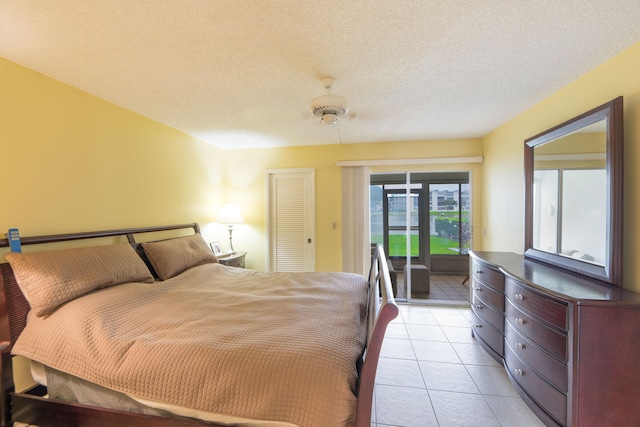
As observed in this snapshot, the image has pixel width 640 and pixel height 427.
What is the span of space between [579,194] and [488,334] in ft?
4.64

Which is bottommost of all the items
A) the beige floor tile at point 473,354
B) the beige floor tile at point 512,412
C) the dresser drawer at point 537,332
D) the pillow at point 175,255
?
the beige floor tile at point 512,412

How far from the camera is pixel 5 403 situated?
5.06 ft

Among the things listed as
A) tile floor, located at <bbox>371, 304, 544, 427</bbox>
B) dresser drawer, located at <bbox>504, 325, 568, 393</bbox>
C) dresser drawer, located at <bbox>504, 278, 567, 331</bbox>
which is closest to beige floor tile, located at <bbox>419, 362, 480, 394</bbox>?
tile floor, located at <bbox>371, 304, 544, 427</bbox>

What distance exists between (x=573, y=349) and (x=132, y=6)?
290cm

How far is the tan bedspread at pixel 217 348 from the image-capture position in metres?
1.10

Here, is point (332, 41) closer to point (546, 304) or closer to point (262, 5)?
point (262, 5)

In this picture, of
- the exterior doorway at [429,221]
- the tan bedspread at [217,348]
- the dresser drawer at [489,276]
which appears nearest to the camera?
the tan bedspread at [217,348]

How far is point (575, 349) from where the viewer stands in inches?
54.8

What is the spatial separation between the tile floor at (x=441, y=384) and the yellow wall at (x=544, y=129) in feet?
3.70

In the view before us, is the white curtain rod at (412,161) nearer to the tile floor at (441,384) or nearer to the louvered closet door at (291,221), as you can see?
the louvered closet door at (291,221)

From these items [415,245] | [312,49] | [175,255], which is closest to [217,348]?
[175,255]

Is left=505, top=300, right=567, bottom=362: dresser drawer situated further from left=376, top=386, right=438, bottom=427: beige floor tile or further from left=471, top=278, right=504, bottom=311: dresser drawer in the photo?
left=376, top=386, right=438, bottom=427: beige floor tile

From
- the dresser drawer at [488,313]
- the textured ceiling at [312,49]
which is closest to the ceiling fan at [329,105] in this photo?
the textured ceiling at [312,49]

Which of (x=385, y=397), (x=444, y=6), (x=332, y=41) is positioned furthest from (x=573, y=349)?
(x=332, y=41)
